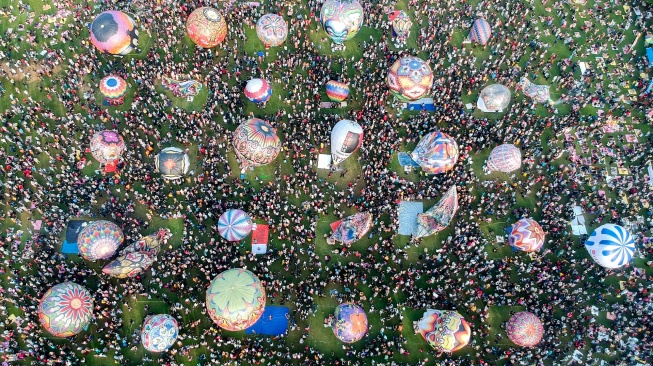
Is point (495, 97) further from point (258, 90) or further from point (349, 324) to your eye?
point (349, 324)

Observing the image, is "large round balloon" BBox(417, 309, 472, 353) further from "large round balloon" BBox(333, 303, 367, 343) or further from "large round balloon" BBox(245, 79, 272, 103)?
"large round balloon" BBox(245, 79, 272, 103)

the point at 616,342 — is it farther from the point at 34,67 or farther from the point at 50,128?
the point at 34,67

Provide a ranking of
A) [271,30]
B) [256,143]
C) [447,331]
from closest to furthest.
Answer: [447,331] → [256,143] → [271,30]

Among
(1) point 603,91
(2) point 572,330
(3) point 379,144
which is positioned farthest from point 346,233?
(1) point 603,91

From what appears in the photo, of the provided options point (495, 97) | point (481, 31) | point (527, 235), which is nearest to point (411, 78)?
point (495, 97)

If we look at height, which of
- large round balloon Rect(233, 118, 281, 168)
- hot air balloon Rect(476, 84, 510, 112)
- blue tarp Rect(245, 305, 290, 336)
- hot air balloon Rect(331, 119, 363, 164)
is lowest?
blue tarp Rect(245, 305, 290, 336)

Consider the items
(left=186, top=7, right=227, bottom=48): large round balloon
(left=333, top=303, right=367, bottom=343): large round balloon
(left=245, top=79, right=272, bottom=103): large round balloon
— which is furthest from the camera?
(left=186, top=7, right=227, bottom=48): large round balloon

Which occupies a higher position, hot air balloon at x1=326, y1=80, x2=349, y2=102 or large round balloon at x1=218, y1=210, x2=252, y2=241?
hot air balloon at x1=326, y1=80, x2=349, y2=102

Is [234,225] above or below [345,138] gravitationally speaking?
below

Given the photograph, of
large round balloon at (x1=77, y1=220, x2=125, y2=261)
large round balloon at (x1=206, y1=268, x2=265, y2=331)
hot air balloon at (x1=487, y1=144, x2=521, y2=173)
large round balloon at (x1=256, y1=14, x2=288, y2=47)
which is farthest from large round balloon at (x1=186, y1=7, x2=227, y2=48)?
hot air balloon at (x1=487, y1=144, x2=521, y2=173)
